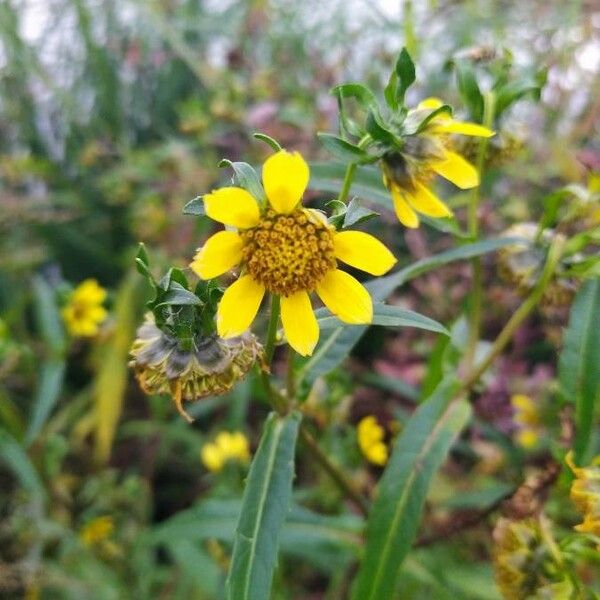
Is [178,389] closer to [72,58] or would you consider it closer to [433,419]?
[433,419]

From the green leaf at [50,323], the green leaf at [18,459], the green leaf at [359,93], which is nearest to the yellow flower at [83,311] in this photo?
the green leaf at [50,323]

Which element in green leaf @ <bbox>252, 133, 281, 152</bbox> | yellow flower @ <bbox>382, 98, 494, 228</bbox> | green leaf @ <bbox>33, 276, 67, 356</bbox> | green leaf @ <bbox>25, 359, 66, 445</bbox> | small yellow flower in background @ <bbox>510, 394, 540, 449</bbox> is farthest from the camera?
green leaf @ <bbox>33, 276, 67, 356</bbox>

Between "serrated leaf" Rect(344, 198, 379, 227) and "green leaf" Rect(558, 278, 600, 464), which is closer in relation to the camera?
"serrated leaf" Rect(344, 198, 379, 227)

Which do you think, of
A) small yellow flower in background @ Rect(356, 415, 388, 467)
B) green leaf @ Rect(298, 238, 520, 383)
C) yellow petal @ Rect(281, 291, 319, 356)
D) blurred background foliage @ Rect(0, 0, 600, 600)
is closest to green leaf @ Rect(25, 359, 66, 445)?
blurred background foliage @ Rect(0, 0, 600, 600)

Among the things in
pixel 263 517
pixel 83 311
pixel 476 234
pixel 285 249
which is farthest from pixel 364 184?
pixel 83 311

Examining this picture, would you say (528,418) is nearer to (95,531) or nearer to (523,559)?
(523,559)

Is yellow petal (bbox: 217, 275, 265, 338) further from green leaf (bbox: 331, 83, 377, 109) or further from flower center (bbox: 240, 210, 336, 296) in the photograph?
green leaf (bbox: 331, 83, 377, 109)

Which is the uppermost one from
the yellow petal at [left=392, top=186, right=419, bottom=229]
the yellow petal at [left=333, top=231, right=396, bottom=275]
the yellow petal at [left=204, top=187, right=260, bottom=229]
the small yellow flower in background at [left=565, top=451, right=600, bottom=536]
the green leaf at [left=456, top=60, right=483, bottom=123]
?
the green leaf at [left=456, top=60, right=483, bottom=123]
